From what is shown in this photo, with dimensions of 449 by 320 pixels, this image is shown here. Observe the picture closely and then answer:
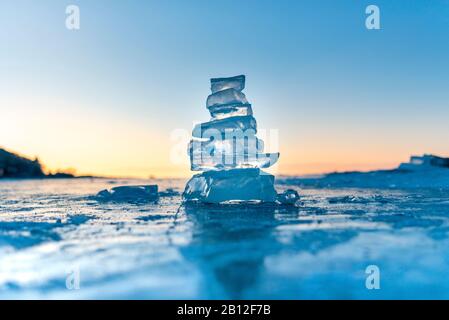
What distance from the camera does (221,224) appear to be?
469 cm

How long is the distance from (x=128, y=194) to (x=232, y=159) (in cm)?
370

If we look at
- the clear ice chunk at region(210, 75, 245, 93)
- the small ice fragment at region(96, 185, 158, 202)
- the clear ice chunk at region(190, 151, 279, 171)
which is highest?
the clear ice chunk at region(210, 75, 245, 93)

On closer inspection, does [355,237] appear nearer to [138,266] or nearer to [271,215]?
[271,215]

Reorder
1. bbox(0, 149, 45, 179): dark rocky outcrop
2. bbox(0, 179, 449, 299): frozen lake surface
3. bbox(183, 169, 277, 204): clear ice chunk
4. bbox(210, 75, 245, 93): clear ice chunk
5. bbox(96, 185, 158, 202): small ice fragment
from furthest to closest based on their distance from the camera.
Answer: bbox(0, 149, 45, 179): dark rocky outcrop
bbox(96, 185, 158, 202): small ice fragment
bbox(210, 75, 245, 93): clear ice chunk
bbox(183, 169, 277, 204): clear ice chunk
bbox(0, 179, 449, 299): frozen lake surface

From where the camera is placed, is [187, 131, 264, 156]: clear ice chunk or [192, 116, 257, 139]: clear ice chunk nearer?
[187, 131, 264, 156]: clear ice chunk

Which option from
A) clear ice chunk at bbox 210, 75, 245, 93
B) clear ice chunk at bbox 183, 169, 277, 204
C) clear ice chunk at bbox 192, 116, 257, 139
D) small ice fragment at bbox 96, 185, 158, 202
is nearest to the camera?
clear ice chunk at bbox 183, 169, 277, 204

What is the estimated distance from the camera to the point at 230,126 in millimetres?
7332

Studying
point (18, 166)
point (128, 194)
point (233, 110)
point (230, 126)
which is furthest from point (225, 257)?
point (18, 166)

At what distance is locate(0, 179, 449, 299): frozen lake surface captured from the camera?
2.46 metres

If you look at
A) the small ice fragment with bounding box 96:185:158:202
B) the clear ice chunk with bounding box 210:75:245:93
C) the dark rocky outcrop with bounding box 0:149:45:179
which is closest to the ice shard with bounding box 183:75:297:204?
the clear ice chunk with bounding box 210:75:245:93

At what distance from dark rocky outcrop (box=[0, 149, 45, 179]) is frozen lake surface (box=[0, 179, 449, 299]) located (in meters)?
28.3

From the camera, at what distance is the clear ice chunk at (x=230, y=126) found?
7309 mm

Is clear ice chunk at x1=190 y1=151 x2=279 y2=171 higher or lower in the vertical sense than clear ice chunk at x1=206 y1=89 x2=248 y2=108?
lower

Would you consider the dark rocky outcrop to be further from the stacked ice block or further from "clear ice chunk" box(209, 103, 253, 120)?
"clear ice chunk" box(209, 103, 253, 120)
